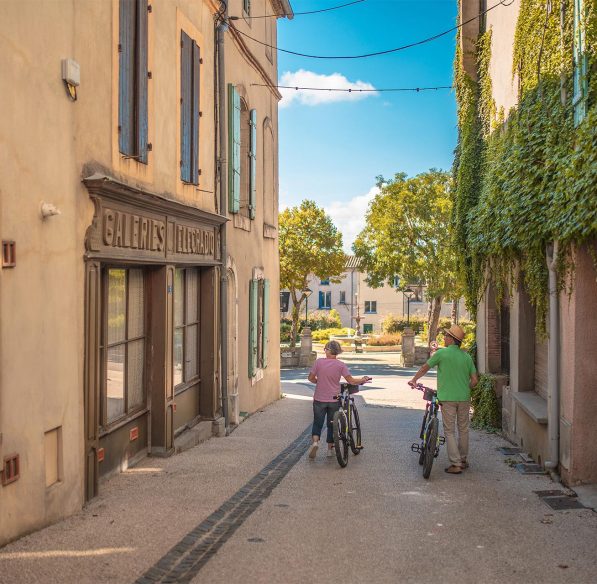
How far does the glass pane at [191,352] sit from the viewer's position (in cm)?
1148

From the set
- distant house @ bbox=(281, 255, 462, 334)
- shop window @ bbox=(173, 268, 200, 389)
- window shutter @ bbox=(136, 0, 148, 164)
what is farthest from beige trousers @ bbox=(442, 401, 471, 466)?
distant house @ bbox=(281, 255, 462, 334)

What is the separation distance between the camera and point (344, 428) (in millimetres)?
9461

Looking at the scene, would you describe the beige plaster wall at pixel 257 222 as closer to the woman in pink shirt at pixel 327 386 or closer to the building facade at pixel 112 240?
the building facade at pixel 112 240

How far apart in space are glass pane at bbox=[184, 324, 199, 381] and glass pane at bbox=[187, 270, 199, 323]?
0.16 meters

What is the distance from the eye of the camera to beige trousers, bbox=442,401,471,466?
29.6 ft

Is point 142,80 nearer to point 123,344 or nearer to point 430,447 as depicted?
point 123,344

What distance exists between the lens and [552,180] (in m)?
9.00

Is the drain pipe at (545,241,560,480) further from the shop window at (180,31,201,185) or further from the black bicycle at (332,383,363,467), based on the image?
the shop window at (180,31,201,185)

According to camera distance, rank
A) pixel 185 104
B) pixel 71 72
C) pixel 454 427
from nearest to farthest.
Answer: pixel 71 72 < pixel 454 427 < pixel 185 104

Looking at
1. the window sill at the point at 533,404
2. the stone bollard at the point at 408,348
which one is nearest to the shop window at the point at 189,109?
the window sill at the point at 533,404

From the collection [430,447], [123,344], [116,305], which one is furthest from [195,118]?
[430,447]

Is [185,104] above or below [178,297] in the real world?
above

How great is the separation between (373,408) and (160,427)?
9791 millimetres

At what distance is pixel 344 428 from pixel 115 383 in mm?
2706
